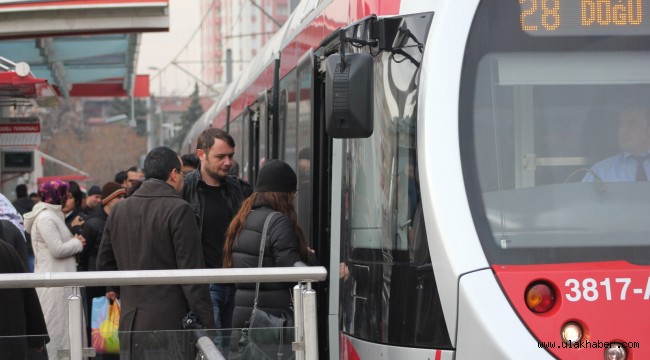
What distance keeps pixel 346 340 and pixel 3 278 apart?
5.96 ft

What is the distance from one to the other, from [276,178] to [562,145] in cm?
210

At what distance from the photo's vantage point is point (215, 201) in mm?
8422

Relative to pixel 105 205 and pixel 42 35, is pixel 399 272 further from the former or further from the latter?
pixel 42 35

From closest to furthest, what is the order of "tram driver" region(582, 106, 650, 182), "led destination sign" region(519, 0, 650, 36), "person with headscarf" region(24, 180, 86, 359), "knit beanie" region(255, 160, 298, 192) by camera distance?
1. "tram driver" region(582, 106, 650, 182)
2. "led destination sign" region(519, 0, 650, 36)
3. "knit beanie" region(255, 160, 298, 192)
4. "person with headscarf" region(24, 180, 86, 359)

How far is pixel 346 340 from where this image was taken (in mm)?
6105

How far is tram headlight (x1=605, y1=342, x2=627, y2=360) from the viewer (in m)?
5.05

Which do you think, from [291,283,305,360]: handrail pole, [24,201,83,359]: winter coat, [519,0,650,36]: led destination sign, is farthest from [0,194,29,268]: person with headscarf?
[519,0,650,36]: led destination sign

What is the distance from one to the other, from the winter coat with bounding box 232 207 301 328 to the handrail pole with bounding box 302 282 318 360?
4.49ft

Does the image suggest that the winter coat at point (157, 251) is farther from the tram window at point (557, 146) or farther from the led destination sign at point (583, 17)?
the led destination sign at point (583, 17)

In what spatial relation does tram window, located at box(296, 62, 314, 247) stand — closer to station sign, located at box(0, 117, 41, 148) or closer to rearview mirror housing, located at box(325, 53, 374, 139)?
rearview mirror housing, located at box(325, 53, 374, 139)

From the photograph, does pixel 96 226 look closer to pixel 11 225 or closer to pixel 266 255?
pixel 11 225

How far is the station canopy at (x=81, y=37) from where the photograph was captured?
15797 millimetres

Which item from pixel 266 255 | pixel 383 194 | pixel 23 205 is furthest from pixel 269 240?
pixel 23 205

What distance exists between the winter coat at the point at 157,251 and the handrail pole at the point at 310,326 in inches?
50.2
